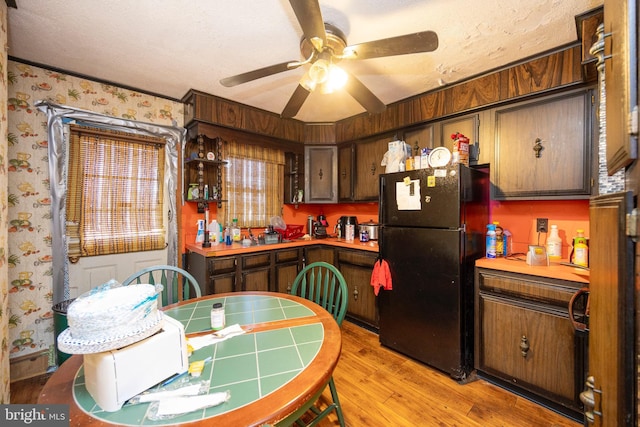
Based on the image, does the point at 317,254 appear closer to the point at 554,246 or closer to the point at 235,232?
the point at 235,232

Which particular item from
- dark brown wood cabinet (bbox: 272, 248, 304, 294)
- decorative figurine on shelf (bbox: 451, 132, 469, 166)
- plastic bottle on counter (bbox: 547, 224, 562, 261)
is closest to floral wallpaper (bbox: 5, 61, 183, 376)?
dark brown wood cabinet (bbox: 272, 248, 304, 294)

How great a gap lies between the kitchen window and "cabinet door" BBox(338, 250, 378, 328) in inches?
77.8

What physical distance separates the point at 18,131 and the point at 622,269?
3510mm

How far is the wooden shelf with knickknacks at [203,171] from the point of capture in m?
2.73

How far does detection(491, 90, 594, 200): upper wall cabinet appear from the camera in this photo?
175 centimetres

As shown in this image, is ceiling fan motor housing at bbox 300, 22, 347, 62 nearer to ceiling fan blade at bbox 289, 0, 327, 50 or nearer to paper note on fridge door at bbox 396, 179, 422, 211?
ceiling fan blade at bbox 289, 0, 327, 50

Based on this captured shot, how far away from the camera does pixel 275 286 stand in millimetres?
2805

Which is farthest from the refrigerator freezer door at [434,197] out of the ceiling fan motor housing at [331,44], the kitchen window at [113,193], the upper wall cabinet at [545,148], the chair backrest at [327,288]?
the kitchen window at [113,193]

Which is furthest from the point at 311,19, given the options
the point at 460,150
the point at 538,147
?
the point at 538,147

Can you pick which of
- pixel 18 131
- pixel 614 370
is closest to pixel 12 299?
pixel 18 131

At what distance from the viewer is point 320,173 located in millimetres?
3451

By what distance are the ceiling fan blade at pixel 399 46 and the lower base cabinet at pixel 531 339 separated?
1600 mm

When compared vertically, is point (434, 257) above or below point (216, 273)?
above

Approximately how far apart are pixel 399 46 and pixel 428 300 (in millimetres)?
1799
